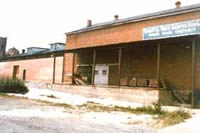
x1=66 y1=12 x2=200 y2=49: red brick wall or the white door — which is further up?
x1=66 y1=12 x2=200 y2=49: red brick wall

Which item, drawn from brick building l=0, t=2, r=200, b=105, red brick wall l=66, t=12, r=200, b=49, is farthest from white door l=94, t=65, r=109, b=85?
red brick wall l=66, t=12, r=200, b=49

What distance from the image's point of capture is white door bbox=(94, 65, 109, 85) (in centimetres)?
2194

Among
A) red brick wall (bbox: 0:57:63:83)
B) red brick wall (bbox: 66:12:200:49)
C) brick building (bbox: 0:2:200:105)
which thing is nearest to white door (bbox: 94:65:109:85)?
brick building (bbox: 0:2:200:105)

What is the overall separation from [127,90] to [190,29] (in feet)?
20.4

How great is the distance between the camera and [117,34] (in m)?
21.8

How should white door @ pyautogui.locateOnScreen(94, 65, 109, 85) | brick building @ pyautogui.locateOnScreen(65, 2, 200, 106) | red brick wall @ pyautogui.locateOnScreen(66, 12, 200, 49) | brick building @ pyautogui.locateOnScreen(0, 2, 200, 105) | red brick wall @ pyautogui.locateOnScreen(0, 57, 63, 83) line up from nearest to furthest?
brick building @ pyautogui.locateOnScreen(0, 2, 200, 105), brick building @ pyautogui.locateOnScreen(65, 2, 200, 106), red brick wall @ pyautogui.locateOnScreen(66, 12, 200, 49), white door @ pyautogui.locateOnScreen(94, 65, 109, 85), red brick wall @ pyautogui.locateOnScreen(0, 57, 63, 83)

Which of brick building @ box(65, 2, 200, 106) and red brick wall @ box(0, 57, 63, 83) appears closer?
brick building @ box(65, 2, 200, 106)

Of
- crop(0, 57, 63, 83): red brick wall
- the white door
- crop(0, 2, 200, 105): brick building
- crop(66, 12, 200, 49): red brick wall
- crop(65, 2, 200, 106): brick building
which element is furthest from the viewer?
crop(0, 57, 63, 83): red brick wall

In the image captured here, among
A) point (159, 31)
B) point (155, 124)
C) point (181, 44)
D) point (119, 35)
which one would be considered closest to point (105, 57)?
point (119, 35)

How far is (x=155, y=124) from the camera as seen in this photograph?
8367mm

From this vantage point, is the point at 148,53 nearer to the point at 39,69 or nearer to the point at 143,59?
the point at 143,59

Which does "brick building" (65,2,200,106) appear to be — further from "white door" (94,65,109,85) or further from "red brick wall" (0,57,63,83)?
"red brick wall" (0,57,63,83)

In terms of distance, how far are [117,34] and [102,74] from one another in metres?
3.94

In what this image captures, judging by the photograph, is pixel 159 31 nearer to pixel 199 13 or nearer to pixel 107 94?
pixel 199 13
